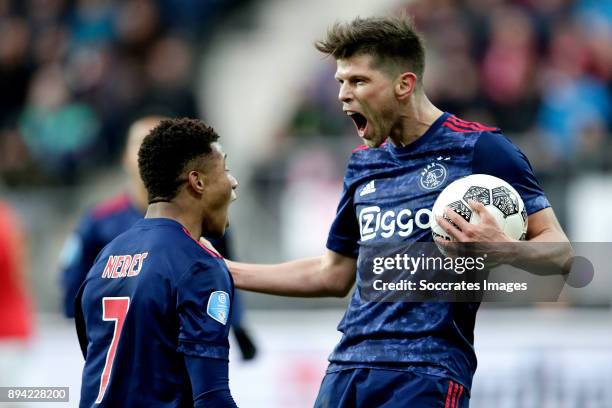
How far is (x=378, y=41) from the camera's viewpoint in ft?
16.6

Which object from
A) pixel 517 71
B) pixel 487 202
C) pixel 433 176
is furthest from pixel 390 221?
pixel 517 71

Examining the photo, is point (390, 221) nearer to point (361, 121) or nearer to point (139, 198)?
point (361, 121)

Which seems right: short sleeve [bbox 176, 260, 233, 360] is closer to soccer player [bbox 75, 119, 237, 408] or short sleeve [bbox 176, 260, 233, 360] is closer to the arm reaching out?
soccer player [bbox 75, 119, 237, 408]

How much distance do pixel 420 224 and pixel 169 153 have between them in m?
1.15

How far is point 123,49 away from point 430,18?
12.8 feet

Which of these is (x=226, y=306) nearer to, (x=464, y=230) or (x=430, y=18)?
(x=464, y=230)

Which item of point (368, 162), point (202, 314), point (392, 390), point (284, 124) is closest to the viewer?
point (202, 314)

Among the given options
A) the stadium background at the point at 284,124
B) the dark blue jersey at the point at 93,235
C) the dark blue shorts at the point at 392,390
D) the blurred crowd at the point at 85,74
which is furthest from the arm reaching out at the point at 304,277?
the blurred crowd at the point at 85,74

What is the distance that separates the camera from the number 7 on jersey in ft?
13.9

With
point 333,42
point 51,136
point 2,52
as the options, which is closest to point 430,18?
point 51,136

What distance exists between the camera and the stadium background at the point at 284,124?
29.2 feet

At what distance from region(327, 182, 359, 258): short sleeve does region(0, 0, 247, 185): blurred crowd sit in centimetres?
693

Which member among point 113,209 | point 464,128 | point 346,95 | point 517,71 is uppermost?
point 517,71

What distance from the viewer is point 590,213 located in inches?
371
